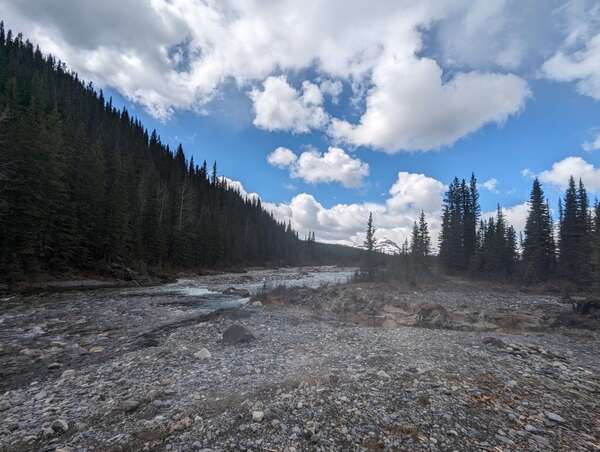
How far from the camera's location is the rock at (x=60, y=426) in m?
4.25

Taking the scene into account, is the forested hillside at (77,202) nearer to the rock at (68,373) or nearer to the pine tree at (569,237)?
the rock at (68,373)

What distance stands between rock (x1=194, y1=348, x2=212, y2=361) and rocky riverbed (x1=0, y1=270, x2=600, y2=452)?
5 cm

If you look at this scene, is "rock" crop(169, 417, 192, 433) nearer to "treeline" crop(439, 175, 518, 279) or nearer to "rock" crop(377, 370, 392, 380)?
→ "rock" crop(377, 370, 392, 380)

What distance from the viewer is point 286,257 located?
110875mm

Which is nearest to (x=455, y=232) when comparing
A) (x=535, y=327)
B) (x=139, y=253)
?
(x=535, y=327)

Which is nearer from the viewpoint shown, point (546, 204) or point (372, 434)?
point (372, 434)

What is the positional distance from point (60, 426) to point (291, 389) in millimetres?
3799

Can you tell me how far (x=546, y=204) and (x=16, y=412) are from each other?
56.7 meters

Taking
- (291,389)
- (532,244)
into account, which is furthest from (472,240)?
(291,389)

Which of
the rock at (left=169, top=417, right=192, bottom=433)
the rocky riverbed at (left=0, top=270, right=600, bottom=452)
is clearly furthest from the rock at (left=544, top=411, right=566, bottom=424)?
the rock at (left=169, top=417, right=192, bottom=433)

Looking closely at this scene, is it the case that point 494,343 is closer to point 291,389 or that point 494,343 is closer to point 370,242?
point 291,389

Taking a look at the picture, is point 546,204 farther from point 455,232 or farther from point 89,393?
point 89,393

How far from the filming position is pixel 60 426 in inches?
169

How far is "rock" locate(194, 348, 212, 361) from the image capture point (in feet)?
24.6
